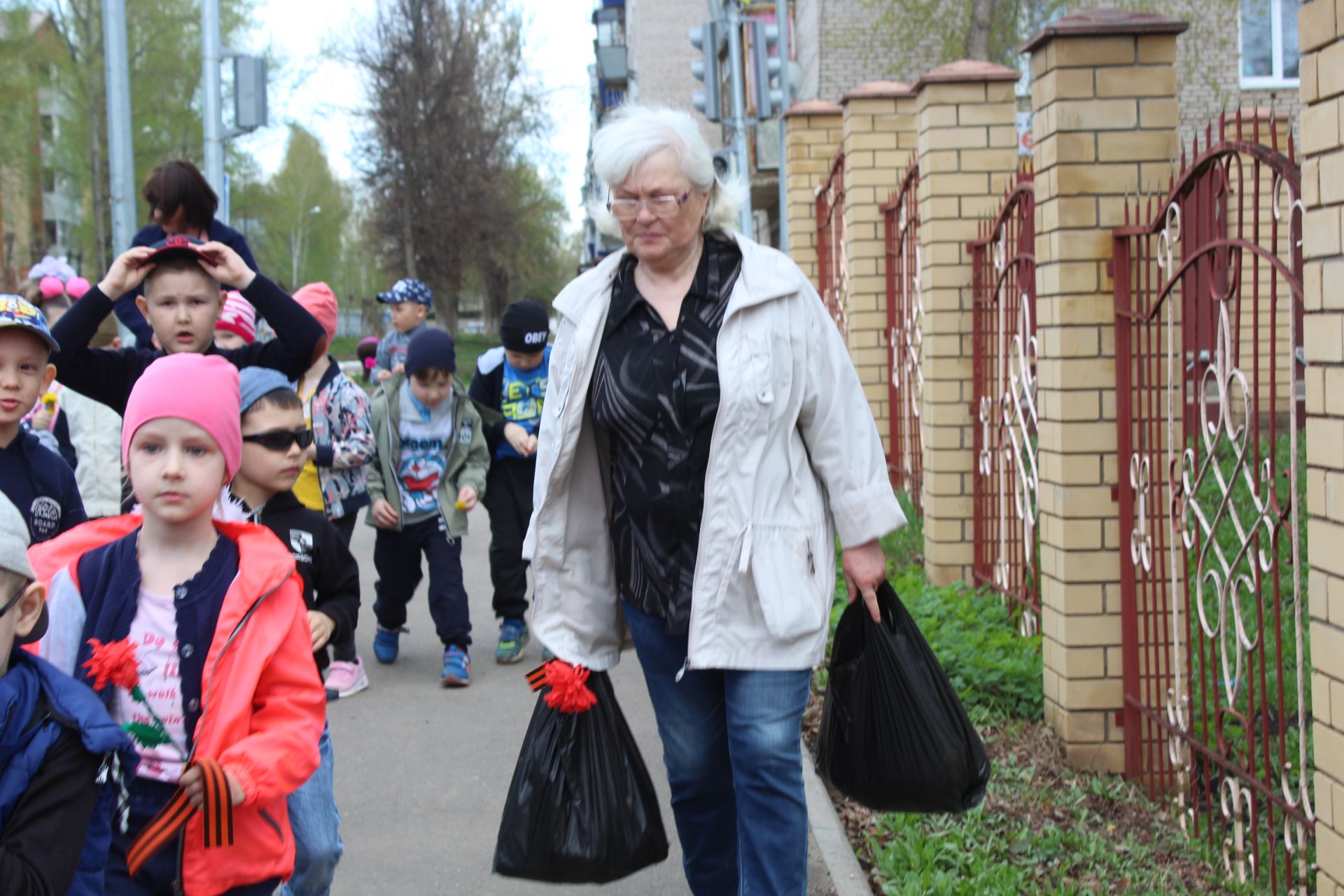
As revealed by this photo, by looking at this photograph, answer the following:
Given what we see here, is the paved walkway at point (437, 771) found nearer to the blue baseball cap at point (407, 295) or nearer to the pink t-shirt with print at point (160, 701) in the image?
the pink t-shirt with print at point (160, 701)

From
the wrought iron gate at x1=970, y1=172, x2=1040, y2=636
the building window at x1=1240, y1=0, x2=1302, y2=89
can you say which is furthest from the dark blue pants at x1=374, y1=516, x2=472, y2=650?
the building window at x1=1240, y1=0, x2=1302, y2=89

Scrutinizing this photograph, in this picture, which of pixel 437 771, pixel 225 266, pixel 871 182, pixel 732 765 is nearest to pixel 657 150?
pixel 225 266

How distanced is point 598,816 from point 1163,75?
3.00 meters

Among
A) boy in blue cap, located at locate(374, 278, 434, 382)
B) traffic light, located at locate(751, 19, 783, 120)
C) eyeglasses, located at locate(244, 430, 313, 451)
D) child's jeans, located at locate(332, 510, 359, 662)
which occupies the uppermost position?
traffic light, located at locate(751, 19, 783, 120)

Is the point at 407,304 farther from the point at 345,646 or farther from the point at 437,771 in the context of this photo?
the point at 437,771

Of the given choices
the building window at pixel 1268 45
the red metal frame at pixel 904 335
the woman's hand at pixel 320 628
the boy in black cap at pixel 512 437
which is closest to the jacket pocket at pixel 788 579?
the woman's hand at pixel 320 628

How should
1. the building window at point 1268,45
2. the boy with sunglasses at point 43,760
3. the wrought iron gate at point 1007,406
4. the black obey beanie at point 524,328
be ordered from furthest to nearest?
the building window at point 1268,45 < the black obey beanie at point 524,328 < the wrought iron gate at point 1007,406 < the boy with sunglasses at point 43,760

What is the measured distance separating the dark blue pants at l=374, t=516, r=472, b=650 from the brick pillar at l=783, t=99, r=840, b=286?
549 centimetres

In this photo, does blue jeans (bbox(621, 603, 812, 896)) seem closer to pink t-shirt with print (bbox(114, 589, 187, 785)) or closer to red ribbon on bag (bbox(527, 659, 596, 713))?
red ribbon on bag (bbox(527, 659, 596, 713))

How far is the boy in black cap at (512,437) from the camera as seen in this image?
7.18 meters

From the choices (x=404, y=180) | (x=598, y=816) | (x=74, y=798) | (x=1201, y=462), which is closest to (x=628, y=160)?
(x=598, y=816)

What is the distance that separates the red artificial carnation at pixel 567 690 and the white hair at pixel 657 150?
3.36 feet

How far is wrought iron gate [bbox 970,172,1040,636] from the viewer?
5980 millimetres

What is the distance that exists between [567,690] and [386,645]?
13.6ft
